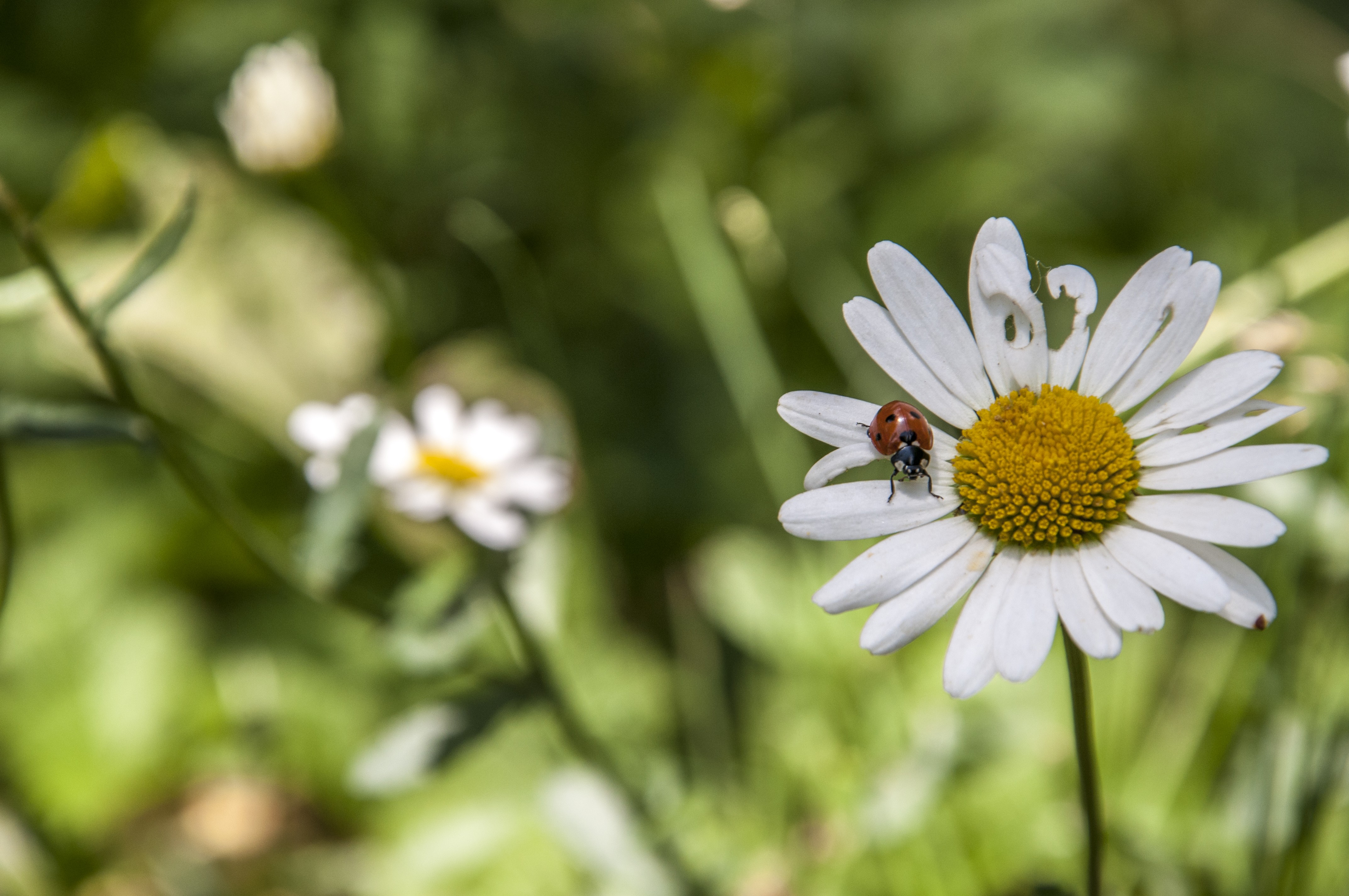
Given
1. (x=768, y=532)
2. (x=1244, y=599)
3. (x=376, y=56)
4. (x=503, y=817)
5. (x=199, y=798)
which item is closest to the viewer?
(x=1244, y=599)

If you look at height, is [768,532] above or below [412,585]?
below

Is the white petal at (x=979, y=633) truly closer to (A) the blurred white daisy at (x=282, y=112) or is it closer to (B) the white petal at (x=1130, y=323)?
(B) the white petal at (x=1130, y=323)

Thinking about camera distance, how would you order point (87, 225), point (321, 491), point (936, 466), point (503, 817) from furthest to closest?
1. point (503, 817)
2. point (87, 225)
3. point (321, 491)
4. point (936, 466)

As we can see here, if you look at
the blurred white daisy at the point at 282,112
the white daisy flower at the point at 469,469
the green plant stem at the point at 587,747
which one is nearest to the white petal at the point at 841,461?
the green plant stem at the point at 587,747

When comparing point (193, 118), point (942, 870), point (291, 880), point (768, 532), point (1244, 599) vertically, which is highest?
point (193, 118)

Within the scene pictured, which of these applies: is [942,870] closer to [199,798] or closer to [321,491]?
[321,491]

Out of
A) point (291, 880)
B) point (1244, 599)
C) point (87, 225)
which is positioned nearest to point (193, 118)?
point (87, 225)
